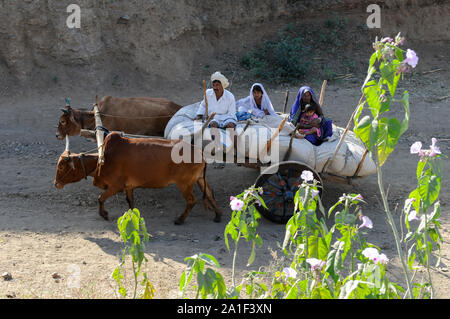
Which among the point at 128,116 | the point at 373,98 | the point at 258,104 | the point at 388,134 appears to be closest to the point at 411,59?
the point at 373,98

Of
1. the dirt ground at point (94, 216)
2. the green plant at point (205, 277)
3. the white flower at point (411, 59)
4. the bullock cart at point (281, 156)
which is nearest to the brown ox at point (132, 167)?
the bullock cart at point (281, 156)

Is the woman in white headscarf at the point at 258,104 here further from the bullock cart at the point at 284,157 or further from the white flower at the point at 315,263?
the white flower at the point at 315,263

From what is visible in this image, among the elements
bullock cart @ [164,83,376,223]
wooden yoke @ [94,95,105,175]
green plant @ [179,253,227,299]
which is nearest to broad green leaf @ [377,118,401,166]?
green plant @ [179,253,227,299]

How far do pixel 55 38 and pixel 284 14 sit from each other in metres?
5.53

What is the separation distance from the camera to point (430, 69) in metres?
12.9

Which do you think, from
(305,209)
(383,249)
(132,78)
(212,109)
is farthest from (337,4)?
(305,209)

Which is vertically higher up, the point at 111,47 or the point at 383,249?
the point at 111,47

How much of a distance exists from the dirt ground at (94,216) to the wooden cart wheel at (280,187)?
170 millimetres

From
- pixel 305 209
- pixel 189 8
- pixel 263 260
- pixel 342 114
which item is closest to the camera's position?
pixel 305 209

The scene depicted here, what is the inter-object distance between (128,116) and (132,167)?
1.54 meters

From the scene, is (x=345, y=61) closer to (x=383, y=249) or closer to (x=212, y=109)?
(x=212, y=109)

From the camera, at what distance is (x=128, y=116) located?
7711mm

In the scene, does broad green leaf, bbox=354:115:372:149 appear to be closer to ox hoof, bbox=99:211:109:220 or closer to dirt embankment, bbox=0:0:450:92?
ox hoof, bbox=99:211:109:220
